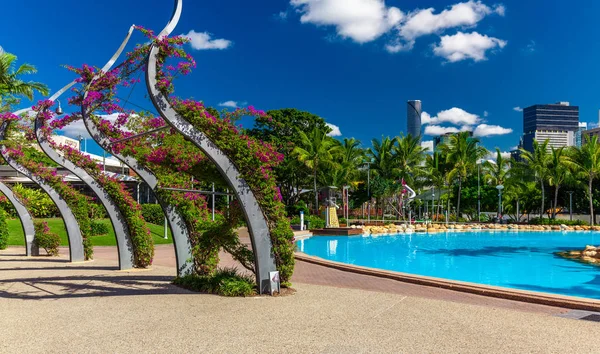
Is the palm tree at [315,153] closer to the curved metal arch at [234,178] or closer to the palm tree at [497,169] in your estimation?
the palm tree at [497,169]

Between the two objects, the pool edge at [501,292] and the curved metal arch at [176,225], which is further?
Result: the curved metal arch at [176,225]

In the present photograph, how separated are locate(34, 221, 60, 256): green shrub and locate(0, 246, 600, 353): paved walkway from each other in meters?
6.62

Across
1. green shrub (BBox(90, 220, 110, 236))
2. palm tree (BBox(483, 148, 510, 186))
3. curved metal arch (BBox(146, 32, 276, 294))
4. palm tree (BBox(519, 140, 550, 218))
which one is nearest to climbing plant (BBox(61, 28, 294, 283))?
curved metal arch (BBox(146, 32, 276, 294))

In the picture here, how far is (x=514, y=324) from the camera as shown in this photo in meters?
6.61

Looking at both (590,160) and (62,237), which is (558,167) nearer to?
(590,160)

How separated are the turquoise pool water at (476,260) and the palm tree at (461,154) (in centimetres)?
1762

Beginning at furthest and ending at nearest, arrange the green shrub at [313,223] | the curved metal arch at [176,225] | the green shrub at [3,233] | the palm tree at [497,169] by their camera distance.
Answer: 1. the palm tree at [497,169]
2. the green shrub at [313,223]
3. the green shrub at [3,233]
4. the curved metal arch at [176,225]

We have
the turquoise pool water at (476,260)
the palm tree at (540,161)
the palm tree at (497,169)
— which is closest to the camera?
the turquoise pool water at (476,260)

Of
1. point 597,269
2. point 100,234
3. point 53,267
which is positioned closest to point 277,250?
point 53,267

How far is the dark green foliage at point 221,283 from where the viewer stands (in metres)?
8.56

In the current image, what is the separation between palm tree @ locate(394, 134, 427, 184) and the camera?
46.1 meters

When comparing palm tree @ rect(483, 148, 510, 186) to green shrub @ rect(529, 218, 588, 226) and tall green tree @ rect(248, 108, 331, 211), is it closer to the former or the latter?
green shrub @ rect(529, 218, 588, 226)

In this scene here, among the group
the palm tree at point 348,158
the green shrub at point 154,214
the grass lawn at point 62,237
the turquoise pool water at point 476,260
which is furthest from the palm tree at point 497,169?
the grass lawn at point 62,237

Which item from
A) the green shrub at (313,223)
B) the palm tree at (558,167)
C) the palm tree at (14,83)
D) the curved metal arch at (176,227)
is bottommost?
the green shrub at (313,223)
